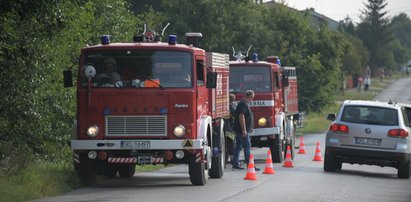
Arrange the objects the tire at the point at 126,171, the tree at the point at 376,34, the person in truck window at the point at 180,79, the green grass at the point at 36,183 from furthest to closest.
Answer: the tree at the point at 376,34
the tire at the point at 126,171
the person in truck window at the point at 180,79
the green grass at the point at 36,183

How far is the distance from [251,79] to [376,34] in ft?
443

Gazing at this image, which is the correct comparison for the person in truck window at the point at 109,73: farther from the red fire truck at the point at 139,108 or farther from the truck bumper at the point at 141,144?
the truck bumper at the point at 141,144

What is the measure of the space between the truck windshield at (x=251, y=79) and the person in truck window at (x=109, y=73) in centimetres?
937

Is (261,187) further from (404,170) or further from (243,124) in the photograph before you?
(404,170)

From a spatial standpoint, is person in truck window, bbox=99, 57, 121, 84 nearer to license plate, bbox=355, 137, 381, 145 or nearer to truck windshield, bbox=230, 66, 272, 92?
license plate, bbox=355, 137, 381, 145

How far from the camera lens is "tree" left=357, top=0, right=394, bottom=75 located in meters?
159

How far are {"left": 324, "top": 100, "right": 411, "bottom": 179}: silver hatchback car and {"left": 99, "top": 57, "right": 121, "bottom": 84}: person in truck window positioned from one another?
667 centimetres

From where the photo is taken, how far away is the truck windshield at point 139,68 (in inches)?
725

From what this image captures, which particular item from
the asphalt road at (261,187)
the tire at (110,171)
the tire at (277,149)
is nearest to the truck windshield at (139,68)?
the asphalt road at (261,187)

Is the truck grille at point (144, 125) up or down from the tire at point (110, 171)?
up

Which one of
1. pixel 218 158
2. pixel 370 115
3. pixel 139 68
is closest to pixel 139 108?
pixel 139 68

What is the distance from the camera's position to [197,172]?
18.7 meters

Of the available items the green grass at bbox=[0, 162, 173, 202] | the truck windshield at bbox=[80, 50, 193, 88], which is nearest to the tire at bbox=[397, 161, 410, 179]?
the truck windshield at bbox=[80, 50, 193, 88]

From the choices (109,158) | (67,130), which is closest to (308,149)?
(67,130)
